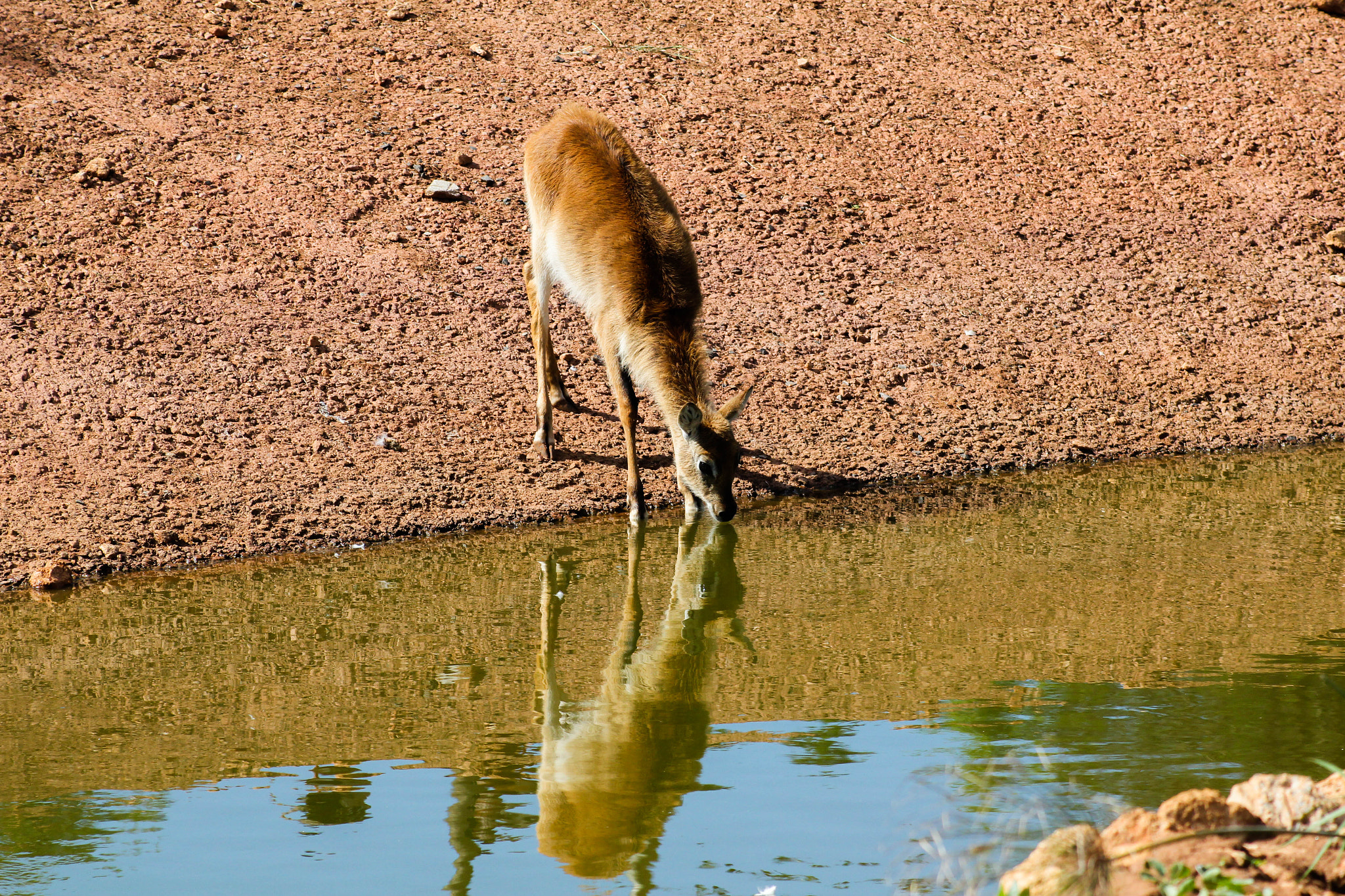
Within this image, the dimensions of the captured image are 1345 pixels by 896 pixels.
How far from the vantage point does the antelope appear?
8883 mm

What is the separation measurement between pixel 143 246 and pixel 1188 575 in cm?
926

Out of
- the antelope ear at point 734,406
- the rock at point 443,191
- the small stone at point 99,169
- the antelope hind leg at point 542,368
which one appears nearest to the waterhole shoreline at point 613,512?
the antelope hind leg at point 542,368

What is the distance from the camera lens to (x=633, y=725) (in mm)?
5977

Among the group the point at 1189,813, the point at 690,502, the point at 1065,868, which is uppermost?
the point at 690,502

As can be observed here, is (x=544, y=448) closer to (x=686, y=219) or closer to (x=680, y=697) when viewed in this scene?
(x=686, y=219)

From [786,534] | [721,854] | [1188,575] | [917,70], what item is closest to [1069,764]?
[721,854]

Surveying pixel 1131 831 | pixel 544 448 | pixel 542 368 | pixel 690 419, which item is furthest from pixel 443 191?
pixel 1131 831

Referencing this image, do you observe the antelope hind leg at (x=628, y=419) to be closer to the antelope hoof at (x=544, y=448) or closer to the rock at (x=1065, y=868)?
the antelope hoof at (x=544, y=448)

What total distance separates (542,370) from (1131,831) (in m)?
6.84

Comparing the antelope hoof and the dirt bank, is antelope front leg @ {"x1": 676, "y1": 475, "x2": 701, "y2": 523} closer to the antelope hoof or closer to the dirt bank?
the dirt bank

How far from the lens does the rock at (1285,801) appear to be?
405 cm

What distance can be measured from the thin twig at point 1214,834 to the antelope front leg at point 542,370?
6780mm

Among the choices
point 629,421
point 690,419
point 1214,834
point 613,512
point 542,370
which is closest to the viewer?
point 1214,834

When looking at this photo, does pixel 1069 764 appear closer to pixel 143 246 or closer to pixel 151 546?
pixel 151 546
